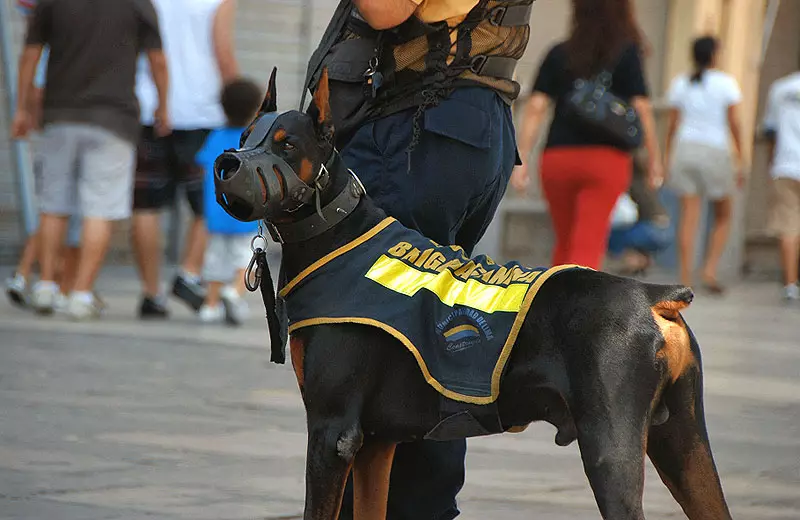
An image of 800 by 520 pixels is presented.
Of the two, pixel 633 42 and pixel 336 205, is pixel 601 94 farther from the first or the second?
pixel 336 205

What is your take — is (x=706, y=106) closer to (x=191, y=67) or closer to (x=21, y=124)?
(x=191, y=67)

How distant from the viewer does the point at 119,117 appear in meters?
8.46

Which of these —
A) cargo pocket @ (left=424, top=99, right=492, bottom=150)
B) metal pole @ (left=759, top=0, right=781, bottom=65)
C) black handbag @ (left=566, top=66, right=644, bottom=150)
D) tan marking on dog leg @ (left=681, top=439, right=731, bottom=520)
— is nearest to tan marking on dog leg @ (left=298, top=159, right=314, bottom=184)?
cargo pocket @ (left=424, top=99, right=492, bottom=150)

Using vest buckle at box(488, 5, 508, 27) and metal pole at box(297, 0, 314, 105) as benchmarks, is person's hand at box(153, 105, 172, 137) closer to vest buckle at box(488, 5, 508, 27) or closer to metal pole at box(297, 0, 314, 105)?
metal pole at box(297, 0, 314, 105)

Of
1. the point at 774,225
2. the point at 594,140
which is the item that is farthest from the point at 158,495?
the point at 774,225

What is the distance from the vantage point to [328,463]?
3209 millimetres

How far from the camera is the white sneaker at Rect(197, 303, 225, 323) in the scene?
8883 mm

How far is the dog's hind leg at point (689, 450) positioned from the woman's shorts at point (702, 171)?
9120mm

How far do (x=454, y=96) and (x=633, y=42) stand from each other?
4772 mm

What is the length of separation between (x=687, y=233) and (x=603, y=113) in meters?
4.41

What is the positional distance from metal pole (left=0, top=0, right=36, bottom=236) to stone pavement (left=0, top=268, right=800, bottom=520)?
3140mm

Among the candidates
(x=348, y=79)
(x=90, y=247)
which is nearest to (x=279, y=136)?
(x=348, y=79)

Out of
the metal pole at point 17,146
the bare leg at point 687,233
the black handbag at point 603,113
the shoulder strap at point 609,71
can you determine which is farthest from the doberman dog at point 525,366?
the bare leg at point 687,233

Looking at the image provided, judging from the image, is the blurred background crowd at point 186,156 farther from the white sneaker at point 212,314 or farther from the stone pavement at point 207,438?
the stone pavement at point 207,438
